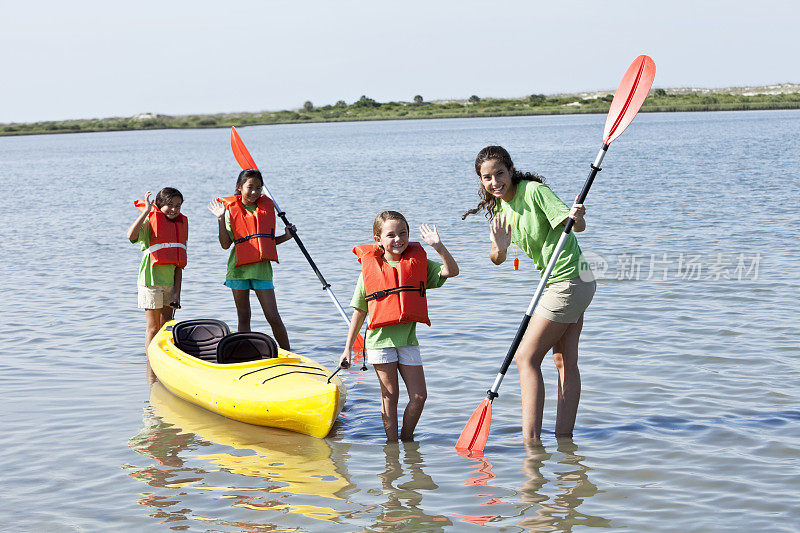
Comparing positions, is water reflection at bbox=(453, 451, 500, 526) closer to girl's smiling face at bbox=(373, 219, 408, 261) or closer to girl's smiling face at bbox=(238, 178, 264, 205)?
girl's smiling face at bbox=(373, 219, 408, 261)

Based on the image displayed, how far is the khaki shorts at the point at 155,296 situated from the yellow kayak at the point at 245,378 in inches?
8.0

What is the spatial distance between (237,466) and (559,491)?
1772 millimetres

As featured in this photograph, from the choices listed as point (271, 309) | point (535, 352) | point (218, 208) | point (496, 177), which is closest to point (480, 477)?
point (535, 352)

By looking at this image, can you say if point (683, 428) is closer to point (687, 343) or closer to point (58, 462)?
point (687, 343)

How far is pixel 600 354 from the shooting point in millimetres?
6758

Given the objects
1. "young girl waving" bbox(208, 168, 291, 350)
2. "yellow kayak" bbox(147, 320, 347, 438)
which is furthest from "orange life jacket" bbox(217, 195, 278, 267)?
"yellow kayak" bbox(147, 320, 347, 438)

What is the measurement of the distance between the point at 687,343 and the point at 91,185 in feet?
79.1

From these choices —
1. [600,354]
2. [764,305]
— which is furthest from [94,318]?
[764,305]

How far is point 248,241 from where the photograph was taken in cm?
642

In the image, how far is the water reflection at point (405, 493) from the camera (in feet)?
13.2

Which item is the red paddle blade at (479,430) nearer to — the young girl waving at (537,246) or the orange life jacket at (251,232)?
the young girl waving at (537,246)

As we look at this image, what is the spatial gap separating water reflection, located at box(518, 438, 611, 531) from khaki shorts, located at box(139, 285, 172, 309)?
127 inches

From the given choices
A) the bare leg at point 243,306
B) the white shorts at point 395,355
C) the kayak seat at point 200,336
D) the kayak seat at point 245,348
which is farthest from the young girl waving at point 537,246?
the kayak seat at point 200,336

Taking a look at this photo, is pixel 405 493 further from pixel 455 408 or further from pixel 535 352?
pixel 455 408
